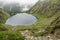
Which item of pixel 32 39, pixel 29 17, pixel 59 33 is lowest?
pixel 32 39

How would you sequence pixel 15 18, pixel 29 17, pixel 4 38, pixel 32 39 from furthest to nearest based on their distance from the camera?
1. pixel 15 18
2. pixel 29 17
3. pixel 32 39
4. pixel 4 38

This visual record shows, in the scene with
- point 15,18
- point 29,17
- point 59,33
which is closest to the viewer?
point 59,33

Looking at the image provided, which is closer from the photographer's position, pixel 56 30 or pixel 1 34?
pixel 1 34

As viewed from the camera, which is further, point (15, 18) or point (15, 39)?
point (15, 18)

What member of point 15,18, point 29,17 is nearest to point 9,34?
point 29,17

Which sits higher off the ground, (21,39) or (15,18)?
(15,18)

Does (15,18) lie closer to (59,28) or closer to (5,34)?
(59,28)

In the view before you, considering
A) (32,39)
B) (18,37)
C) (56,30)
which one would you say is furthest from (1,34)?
(56,30)

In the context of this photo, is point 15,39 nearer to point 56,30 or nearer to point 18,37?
point 18,37

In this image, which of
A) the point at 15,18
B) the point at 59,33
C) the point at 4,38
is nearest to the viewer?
the point at 4,38
